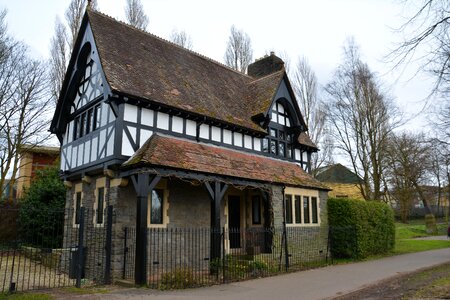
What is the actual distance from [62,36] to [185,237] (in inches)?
775

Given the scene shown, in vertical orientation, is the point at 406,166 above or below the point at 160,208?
above

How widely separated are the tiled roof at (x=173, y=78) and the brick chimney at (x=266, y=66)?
2.64 m

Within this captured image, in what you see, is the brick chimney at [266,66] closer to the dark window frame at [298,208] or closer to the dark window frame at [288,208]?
the dark window frame at [298,208]

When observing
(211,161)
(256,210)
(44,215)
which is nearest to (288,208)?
(256,210)

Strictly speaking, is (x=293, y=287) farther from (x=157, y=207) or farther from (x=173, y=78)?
(x=173, y=78)

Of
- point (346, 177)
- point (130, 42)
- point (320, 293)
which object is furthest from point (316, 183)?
point (346, 177)

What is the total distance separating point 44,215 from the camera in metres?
20.7

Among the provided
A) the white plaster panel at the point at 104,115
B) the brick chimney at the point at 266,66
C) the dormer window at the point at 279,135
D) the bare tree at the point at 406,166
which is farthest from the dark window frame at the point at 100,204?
the bare tree at the point at 406,166

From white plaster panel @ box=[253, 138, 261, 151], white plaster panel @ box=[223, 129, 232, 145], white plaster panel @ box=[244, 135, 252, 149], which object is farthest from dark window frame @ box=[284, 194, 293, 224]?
white plaster panel @ box=[223, 129, 232, 145]

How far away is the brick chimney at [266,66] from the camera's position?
78.9 ft

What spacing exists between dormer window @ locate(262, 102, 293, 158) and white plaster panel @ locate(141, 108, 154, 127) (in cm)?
712

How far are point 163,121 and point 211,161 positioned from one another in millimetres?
2509

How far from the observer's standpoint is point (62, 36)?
26203 mm

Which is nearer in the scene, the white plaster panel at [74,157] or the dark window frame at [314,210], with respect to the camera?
the white plaster panel at [74,157]
